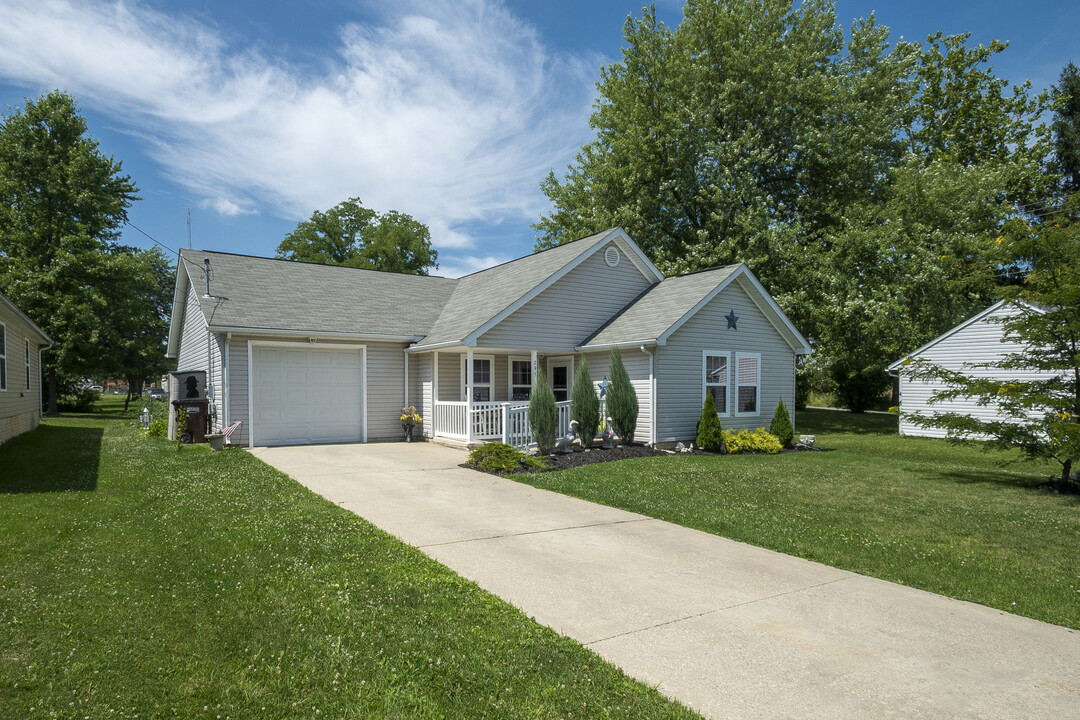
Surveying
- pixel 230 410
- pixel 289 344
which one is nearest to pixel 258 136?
pixel 289 344

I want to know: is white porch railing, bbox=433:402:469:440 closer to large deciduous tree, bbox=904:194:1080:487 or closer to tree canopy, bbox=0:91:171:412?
large deciduous tree, bbox=904:194:1080:487

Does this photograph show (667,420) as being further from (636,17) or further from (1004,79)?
(1004,79)

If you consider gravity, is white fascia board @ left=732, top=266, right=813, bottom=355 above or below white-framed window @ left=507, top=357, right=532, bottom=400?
above

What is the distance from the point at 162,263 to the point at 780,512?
2140 inches

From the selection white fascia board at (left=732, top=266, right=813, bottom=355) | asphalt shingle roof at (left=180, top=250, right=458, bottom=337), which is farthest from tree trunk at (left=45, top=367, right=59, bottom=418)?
white fascia board at (left=732, top=266, right=813, bottom=355)

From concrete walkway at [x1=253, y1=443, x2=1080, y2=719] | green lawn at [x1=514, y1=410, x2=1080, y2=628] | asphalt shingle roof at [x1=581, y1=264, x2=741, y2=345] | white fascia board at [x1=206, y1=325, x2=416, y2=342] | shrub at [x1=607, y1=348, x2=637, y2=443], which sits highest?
asphalt shingle roof at [x1=581, y1=264, x2=741, y2=345]

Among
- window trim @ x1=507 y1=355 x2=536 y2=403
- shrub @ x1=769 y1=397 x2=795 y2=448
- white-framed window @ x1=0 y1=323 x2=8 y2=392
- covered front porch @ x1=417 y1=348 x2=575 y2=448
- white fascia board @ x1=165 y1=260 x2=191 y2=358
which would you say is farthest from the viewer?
white fascia board @ x1=165 y1=260 x2=191 y2=358

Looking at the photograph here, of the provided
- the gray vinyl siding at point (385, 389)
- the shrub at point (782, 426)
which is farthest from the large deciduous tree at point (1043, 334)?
the gray vinyl siding at point (385, 389)

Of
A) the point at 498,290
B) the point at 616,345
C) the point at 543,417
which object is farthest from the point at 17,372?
the point at 616,345

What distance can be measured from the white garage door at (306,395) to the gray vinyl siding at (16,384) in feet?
17.5

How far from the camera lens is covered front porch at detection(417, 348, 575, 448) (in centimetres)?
1462

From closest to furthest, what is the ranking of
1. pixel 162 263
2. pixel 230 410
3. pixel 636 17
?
pixel 230 410
pixel 636 17
pixel 162 263

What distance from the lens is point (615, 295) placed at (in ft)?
56.8

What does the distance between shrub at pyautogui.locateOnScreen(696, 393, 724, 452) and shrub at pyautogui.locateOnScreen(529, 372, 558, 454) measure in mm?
3847
